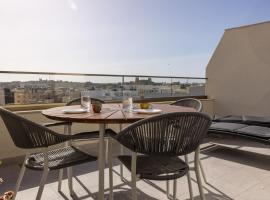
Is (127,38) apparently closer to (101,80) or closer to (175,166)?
(101,80)

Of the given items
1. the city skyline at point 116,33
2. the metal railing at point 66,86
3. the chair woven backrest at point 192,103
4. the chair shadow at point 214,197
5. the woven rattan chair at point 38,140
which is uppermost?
the city skyline at point 116,33

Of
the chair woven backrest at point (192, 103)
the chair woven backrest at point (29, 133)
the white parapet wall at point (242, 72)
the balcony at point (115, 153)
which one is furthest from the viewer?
the white parapet wall at point (242, 72)

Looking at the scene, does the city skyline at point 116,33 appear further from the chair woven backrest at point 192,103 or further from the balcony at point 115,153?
the chair woven backrest at point 192,103

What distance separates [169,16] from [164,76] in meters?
1.89

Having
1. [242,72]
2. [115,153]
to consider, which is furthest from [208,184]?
[242,72]

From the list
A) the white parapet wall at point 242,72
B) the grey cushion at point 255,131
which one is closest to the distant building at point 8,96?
the grey cushion at point 255,131

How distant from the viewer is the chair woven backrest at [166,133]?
158 centimetres

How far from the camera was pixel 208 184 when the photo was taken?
8.87 feet

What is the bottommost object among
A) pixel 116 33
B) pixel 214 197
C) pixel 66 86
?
pixel 214 197

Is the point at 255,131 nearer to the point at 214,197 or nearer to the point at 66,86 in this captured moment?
the point at 214,197

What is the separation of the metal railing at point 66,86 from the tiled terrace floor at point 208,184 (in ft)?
3.45

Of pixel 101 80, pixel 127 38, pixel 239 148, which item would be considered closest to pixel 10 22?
pixel 101 80

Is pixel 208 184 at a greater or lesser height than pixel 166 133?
lesser

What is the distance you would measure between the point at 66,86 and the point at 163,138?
297cm
